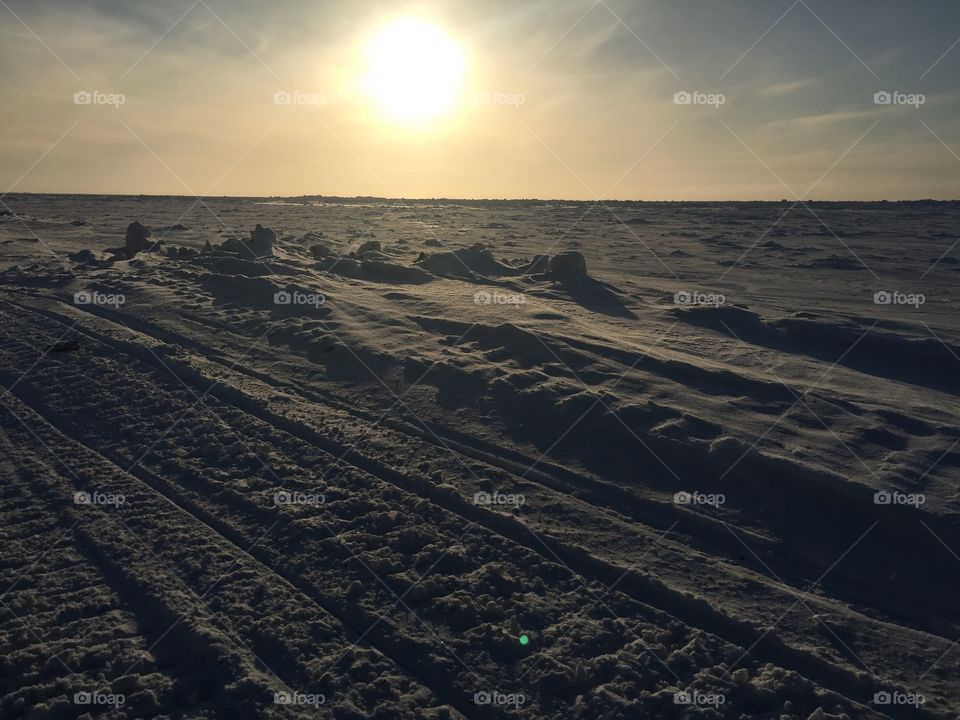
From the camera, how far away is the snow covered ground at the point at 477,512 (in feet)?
12.5

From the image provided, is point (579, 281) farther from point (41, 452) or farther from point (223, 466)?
point (41, 452)

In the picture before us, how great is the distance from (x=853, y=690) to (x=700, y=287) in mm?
11559

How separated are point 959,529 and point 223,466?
605 centimetres

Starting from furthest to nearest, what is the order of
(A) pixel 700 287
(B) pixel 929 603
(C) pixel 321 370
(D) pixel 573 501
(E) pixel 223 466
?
(A) pixel 700 287
(C) pixel 321 370
(E) pixel 223 466
(D) pixel 573 501
(B) pixel 929 603

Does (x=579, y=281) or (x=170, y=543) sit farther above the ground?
(x=579, y=281)

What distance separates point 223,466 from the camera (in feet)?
20.0

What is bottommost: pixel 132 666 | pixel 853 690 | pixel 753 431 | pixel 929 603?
pixel 132 666

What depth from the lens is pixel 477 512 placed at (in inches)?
212

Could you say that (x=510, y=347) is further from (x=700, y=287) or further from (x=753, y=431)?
(x=700, y=287)

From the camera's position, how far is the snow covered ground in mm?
3814

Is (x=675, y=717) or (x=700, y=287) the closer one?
(x=675, y=717)

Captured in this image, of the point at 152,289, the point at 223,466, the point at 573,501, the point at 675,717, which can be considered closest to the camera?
the point at 675,717

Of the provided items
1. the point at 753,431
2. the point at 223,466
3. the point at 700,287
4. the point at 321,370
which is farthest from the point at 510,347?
the point at 700,287

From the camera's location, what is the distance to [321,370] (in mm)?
8453
